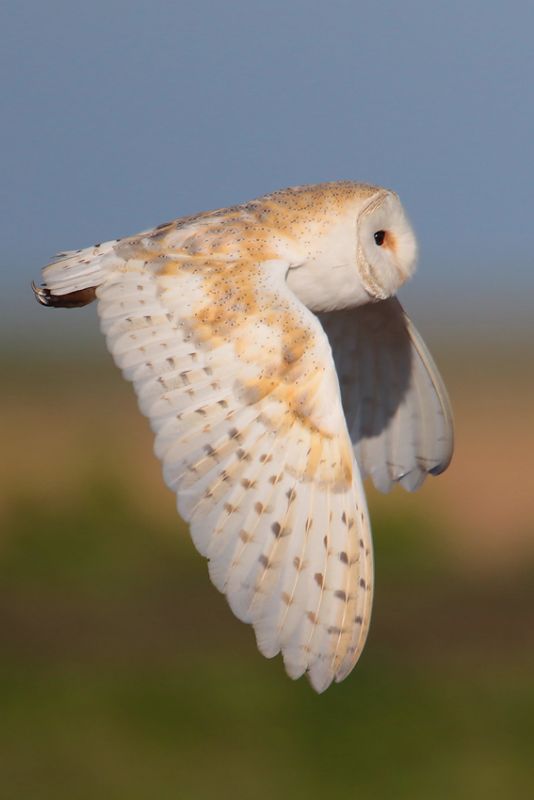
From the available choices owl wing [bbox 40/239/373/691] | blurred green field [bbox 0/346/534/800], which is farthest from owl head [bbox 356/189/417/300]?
blurred green field [bbox 0/346/534/800]

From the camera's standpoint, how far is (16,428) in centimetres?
2464

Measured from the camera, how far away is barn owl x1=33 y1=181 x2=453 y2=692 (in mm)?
3795

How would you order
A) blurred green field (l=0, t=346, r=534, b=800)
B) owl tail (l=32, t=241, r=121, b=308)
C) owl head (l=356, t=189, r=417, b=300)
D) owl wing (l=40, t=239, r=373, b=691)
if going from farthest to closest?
blurred green field (l=0, t=346, r=534, b=800) → owl head (l=356, t=189, r=417, b=300) → owl tail (l=32, t=241, r=121, b=308) → owl wing (l=40, t=239, r=373, b=691)

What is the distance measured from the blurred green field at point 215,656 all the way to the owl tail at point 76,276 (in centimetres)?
930

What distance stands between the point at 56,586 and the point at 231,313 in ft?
50.3

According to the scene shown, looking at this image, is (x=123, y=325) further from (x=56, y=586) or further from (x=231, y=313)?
(x=56, y=586)

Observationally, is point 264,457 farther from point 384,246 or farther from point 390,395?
point 390,395

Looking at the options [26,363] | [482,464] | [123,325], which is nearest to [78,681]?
[482,464]

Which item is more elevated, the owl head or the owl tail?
the owl tail

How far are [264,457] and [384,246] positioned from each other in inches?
42.3

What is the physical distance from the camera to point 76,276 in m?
4.39

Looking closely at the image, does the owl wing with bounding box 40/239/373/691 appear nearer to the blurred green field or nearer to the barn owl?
the barn owl

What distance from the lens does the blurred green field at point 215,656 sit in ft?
46.5

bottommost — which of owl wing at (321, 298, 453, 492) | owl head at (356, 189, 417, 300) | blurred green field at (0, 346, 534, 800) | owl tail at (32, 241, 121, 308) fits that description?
blurred green field at (0, 346, 534, 800)
